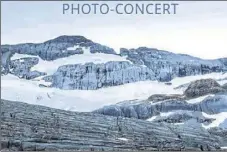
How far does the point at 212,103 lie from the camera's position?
15469 millimetres

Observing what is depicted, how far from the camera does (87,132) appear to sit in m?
15.4

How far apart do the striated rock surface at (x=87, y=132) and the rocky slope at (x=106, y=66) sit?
0.58m

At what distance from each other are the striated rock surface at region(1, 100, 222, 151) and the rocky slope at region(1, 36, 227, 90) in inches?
22.7

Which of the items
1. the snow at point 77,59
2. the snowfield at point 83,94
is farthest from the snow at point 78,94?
the snow at point 77,59

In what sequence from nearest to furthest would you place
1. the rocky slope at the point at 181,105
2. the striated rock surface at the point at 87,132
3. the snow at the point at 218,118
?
the striated rock surface at the point at 87,132 → the snow at the point at 218,118 → the rocky slope at the point at 181,105

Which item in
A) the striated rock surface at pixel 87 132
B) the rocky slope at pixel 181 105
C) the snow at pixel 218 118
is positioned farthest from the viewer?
the rocky slope at pixel 181 105

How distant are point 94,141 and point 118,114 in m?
0.63

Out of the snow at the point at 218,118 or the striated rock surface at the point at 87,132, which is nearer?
the striated rock surface at the point at 87,132

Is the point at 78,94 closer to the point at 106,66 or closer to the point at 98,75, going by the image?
the point at 98,75

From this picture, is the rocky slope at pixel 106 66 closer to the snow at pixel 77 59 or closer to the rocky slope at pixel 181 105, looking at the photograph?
the snow at pixel 77 59

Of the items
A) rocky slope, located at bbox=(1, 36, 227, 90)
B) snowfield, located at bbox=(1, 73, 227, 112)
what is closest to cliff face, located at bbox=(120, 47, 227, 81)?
rocky slope, located at bbox=(1, 36, 227, 90)

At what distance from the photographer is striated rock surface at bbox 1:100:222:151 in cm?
1522

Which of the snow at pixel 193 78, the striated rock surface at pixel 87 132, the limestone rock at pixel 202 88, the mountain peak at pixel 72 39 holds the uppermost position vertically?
the mountain peak at pixel 72 39

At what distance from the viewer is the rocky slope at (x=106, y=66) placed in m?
15.5
